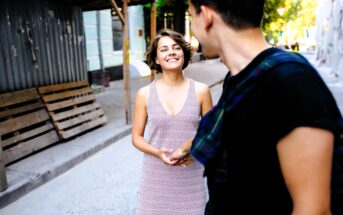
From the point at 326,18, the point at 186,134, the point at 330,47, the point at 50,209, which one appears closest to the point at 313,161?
the point at 186,134

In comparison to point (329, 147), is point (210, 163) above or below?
below

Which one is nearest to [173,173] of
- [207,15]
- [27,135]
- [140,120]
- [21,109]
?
[140,120]

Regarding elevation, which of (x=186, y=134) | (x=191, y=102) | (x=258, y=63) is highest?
(x=258, y=63)

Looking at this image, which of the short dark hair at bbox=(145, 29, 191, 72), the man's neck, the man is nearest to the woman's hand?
the short dark hair at bbox=(145, 29, 191, 72)

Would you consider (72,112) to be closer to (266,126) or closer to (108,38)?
(266,126)

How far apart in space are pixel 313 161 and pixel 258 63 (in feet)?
1.02

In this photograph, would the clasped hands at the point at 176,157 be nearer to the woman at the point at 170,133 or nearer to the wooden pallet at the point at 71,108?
the woman at the point at 170,133

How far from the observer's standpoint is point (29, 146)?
518 centimetres

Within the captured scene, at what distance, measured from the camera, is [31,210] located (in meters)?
3.83

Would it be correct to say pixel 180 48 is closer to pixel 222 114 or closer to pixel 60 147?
pixel 222 114

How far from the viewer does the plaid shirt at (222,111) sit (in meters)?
0.95

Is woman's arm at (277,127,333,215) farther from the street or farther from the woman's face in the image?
the street

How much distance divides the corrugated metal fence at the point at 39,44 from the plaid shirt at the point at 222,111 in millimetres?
5010

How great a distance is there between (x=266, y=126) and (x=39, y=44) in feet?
19.3
